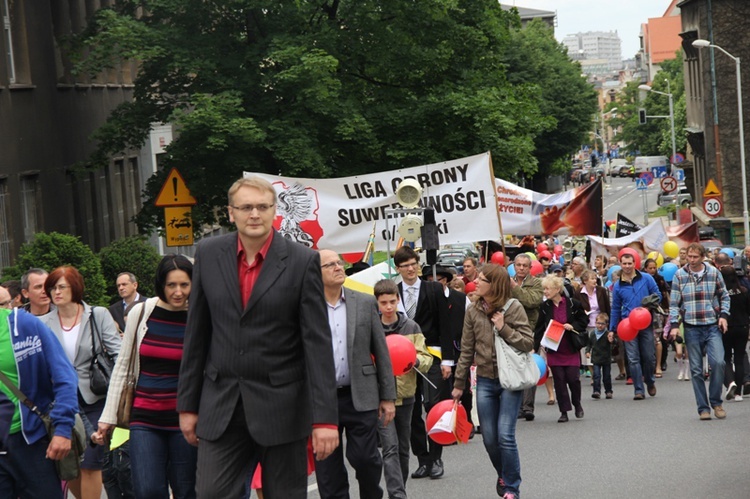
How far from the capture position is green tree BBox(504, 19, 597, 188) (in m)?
85.4

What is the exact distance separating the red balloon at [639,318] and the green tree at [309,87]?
1195 centimetres

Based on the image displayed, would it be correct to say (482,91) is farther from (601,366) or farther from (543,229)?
(601,366)

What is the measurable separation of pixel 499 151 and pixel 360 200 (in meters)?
12.1

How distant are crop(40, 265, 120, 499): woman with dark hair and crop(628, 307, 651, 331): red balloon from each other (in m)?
9.96

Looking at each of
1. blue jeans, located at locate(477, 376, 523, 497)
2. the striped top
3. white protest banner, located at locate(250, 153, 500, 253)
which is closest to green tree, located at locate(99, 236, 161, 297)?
white protest banner, located at locate(250, 153, 500, 253)

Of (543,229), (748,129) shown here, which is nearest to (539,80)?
(748,129)

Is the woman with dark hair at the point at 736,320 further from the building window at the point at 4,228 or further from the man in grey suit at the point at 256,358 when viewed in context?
the building window at the point at 4,228

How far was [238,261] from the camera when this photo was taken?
6.09m

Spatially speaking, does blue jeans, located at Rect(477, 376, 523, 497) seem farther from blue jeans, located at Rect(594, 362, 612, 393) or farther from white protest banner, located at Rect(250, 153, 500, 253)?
white protest banner, located at Rect(250, 153, 500, 253)

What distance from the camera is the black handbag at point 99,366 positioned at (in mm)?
9203

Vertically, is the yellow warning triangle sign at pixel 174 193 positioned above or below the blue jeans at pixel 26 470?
above

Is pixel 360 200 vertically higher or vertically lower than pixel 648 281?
higher

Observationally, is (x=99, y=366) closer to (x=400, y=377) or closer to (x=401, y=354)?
(x=401, y=354)

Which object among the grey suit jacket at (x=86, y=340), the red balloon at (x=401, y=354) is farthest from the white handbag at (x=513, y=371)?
the grey suit jacket at (x=86, y=340)
